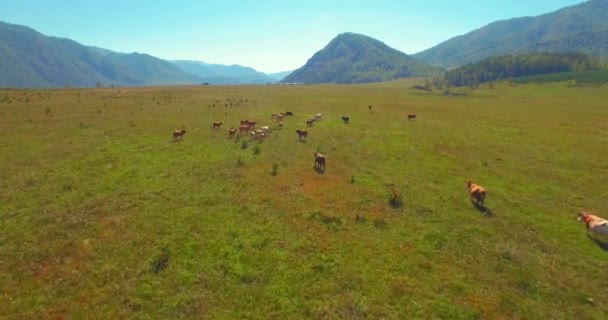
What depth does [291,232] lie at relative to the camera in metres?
17.9

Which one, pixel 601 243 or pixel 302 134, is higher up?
pixel 302 134

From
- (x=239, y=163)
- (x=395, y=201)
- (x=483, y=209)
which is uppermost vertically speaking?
(x=239, y=163)

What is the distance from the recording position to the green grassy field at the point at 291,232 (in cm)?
1334

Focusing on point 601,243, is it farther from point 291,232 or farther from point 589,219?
point 291,232

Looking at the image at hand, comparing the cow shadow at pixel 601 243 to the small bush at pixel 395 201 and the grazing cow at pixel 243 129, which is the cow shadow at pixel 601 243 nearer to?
the small bush at pixel 395 201

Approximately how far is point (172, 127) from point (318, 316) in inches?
1399

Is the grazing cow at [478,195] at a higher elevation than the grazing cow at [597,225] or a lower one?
higher

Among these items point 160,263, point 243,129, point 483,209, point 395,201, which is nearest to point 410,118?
point 243,129

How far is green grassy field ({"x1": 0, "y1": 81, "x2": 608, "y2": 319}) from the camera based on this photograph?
13336 millimetres

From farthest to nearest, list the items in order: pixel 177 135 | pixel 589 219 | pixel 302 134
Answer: pixel 302 134
pixel 177 135
pixel 589 219

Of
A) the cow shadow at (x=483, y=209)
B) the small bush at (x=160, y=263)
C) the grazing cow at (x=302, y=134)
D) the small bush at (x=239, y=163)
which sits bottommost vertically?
the cow shadow at (x=483, y=209)

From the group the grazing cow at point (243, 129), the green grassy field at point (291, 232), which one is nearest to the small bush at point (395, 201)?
the green grassy field at point (291, 232)

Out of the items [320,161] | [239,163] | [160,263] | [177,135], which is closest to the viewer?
[160,263]

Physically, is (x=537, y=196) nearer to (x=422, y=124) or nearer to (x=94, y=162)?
(x=422, y=124)
